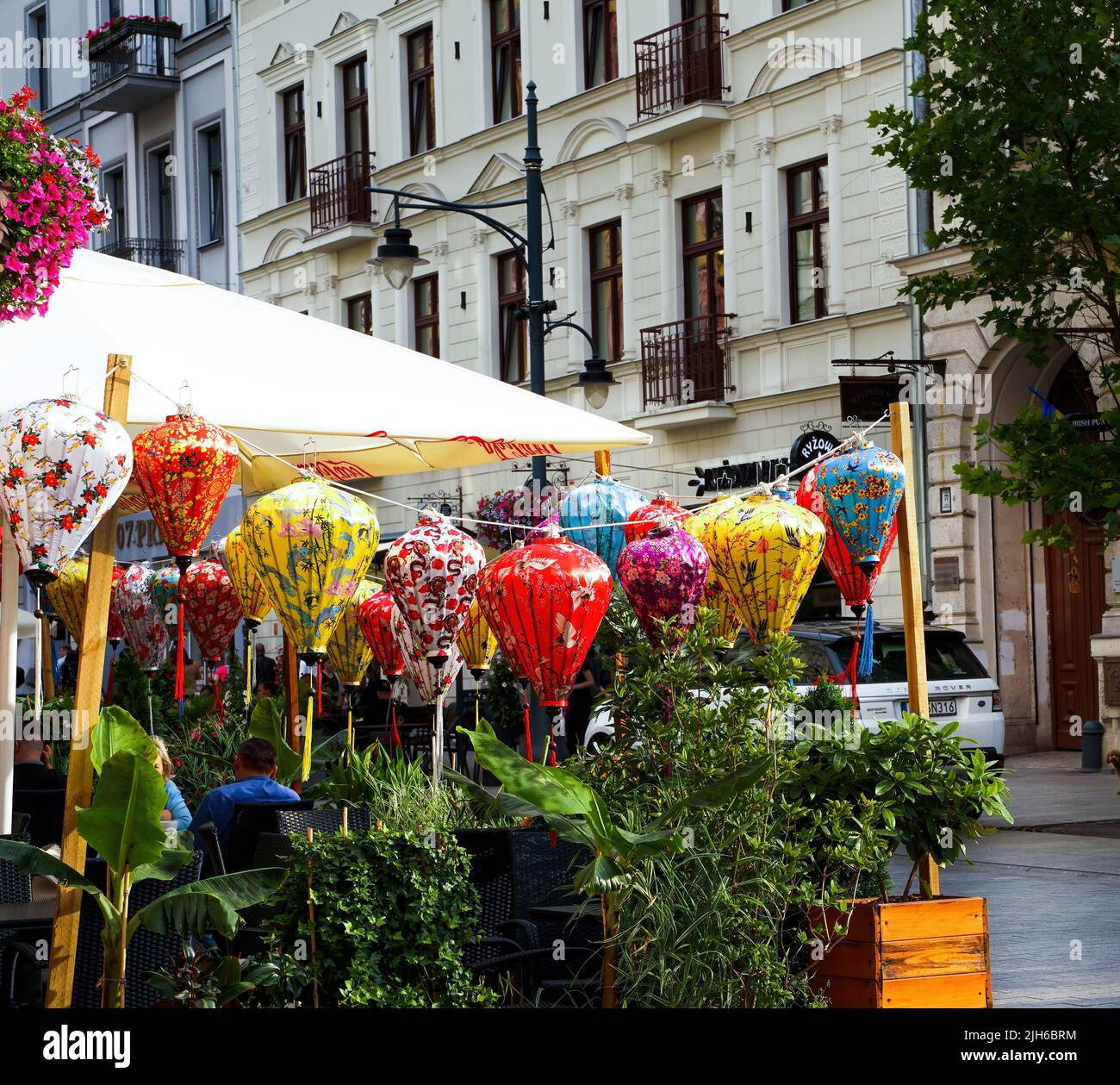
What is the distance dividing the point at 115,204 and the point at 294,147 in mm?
7418

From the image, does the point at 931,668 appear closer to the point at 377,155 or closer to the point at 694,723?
the point at 694,723

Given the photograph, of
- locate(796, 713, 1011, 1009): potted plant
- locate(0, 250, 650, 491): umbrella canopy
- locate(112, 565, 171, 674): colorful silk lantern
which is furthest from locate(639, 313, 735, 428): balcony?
locate(796, 713, 1011, 1009): potted plant

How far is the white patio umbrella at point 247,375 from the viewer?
750 cm

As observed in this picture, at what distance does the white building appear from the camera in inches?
885

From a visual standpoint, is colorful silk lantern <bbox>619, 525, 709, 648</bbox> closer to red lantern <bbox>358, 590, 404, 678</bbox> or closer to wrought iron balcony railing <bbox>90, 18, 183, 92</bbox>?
red lantern <bbox>358, 590, 404, 678</bbox>

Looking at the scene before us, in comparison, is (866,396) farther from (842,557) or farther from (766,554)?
(766,554)

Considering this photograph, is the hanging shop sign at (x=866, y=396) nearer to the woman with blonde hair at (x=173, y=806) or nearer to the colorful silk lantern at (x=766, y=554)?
the woman with blonde hair at (x=173, y=806)

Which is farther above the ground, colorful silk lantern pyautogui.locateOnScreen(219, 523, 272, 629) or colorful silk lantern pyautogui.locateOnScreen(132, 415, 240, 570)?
colorful silk lantern pyautogui.locateOnScreen(132, 415, 240, 570)

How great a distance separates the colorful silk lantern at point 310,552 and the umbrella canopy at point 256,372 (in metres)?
0.39

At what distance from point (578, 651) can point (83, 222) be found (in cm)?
248

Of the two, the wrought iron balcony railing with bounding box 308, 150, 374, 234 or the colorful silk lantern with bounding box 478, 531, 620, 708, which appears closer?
the colorful silk lantern with bounding box 478, 531, 620, 708

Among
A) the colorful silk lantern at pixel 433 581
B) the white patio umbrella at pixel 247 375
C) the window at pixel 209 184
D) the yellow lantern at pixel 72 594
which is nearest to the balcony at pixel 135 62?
the window at pixel 209 184

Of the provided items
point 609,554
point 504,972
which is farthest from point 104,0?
point 504,972

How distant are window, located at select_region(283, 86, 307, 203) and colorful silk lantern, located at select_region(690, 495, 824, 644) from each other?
88.4 feet
